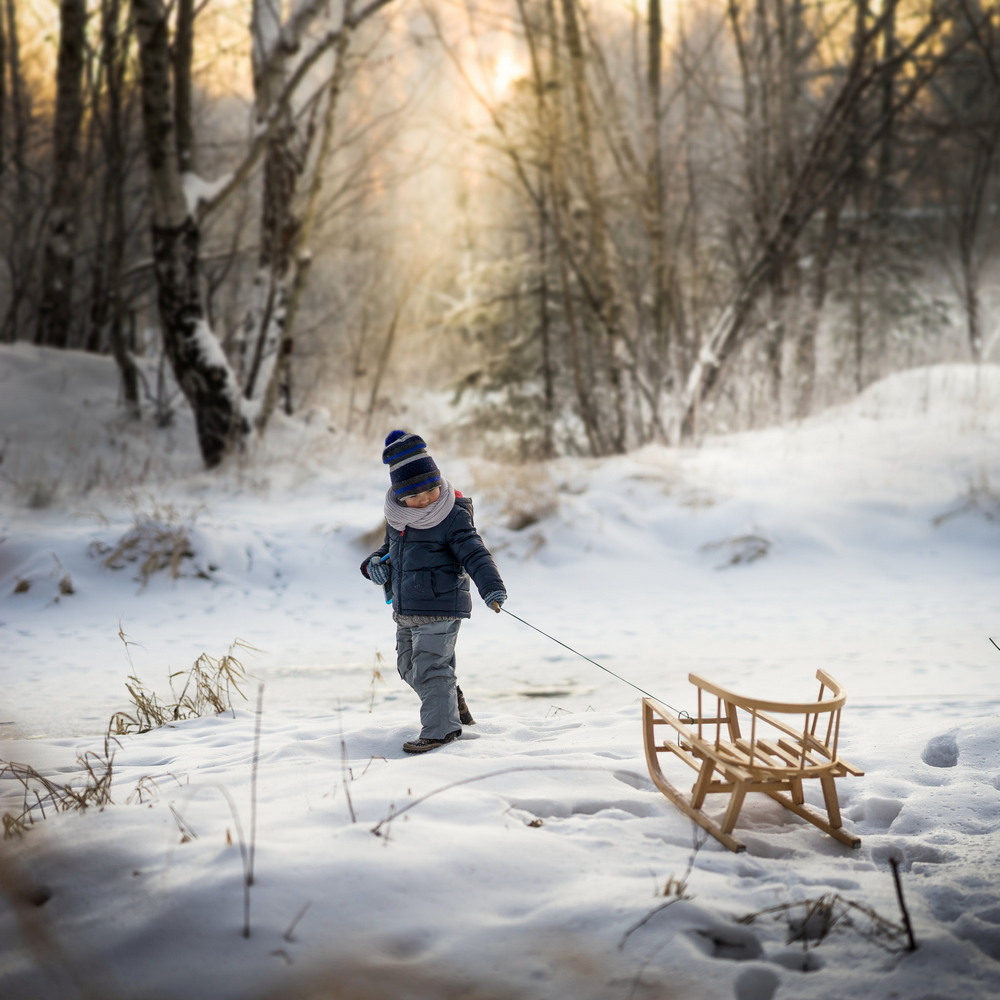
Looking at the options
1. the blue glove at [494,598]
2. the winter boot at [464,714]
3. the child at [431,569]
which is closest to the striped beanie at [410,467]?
the child at [431,569]

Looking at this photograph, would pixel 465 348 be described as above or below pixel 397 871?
above

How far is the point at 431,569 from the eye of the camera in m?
3.73

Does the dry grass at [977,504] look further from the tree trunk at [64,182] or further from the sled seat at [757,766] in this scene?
the tree trunk at [64,182]

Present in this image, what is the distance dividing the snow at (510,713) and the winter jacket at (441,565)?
2.08 ft

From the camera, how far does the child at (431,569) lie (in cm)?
367

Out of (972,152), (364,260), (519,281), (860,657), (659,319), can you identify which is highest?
(972,152)

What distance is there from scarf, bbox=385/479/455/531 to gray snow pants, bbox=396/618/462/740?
461 mm

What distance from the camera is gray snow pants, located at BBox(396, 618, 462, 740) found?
3.65 m

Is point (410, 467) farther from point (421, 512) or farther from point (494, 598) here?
point (494, 598)

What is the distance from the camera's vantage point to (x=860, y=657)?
542 cm

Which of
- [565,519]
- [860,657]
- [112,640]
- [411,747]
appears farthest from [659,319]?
[411,747]

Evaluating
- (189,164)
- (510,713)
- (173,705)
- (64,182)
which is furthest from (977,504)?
(64,182)

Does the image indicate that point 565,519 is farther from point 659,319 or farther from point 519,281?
point 519,281

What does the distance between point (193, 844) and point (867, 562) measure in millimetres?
7047
